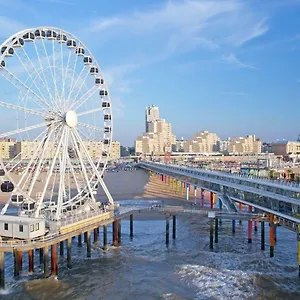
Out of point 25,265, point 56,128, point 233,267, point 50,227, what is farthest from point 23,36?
point 233,267

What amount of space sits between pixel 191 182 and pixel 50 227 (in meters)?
34.0

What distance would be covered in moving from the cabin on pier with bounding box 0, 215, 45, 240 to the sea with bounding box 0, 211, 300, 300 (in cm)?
288

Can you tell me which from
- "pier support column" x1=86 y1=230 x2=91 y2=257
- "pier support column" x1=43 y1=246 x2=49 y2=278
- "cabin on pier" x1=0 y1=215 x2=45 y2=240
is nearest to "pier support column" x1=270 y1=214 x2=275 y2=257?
"pier support column" x1=86 y1=230 x2=91 y2=257

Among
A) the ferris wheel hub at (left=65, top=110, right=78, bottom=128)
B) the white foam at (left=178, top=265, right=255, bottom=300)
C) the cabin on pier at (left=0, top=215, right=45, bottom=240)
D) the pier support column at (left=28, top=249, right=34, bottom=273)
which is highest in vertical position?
the ferris wheel hub at (left=65, top=110, right=78, bottom=128)

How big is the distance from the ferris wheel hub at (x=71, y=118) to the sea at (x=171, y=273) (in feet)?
33.8

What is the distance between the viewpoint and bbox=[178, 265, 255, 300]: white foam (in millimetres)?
24766

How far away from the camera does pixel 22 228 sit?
27.1 meters

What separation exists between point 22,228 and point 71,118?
32.4ft

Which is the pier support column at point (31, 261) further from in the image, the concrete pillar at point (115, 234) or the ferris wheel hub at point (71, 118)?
the ferris wheel hub at point (71, 118)

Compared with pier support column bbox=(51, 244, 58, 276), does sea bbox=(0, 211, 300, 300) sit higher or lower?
lower

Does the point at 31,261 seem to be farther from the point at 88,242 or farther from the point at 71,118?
the point at 71,118

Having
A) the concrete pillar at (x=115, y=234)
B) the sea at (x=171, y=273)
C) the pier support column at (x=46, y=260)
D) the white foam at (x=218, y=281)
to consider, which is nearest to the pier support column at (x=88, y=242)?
the sea at (x=171, y=273)

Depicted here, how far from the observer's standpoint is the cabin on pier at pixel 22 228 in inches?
1060

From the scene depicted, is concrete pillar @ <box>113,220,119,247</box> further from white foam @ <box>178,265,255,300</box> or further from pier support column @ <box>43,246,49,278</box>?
pier support column @ <box>43,246,49,278</box>
